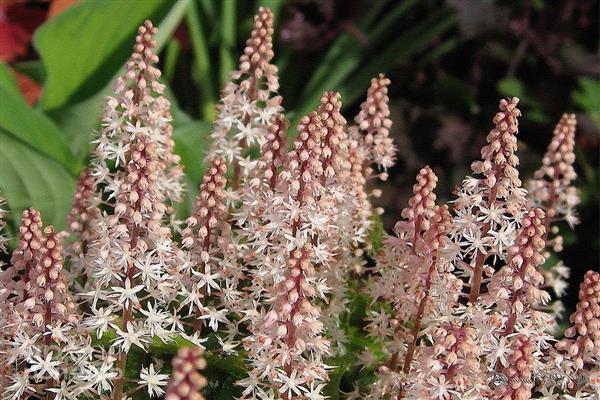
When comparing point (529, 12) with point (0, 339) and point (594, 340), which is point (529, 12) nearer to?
point (594, 340)

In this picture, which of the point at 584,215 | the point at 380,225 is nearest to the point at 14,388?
the point at 380,225

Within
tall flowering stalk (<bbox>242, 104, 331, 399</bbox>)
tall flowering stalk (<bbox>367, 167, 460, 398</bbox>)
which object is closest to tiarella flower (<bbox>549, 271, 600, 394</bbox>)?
tall flowering stalk (<bbox>367, 167, 460, 398</bbox>)

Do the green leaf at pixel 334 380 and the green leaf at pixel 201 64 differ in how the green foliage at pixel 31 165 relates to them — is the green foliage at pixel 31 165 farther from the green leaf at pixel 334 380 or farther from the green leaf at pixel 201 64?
the green leaf at pixel 201 64

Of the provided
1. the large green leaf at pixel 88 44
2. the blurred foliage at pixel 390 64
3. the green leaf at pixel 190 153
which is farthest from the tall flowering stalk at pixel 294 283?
the large green leaf at pixel 88 44

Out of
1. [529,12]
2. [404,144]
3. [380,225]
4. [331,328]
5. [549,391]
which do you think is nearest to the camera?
[549,391]

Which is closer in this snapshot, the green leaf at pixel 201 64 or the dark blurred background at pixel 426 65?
the dark blurred background at pixel 426 65

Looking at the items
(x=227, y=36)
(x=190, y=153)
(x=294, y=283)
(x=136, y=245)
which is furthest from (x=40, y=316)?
(x=227, y=36)
